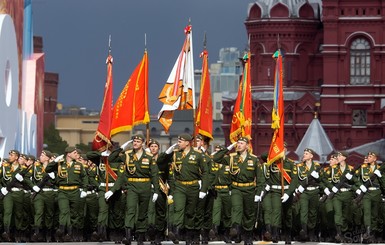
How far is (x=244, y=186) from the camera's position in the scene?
32375 mm

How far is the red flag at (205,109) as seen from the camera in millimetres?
37312

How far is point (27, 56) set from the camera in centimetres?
7044

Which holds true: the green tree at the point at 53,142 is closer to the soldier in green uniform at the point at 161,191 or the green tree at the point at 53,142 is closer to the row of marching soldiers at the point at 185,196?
the row of marching soldiers at the point at 185,196

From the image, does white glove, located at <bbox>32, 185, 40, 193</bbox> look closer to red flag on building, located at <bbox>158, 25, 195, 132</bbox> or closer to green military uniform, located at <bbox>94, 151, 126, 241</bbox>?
green military uniform, located at <bbox>94, 151, 126, 241</bbox>

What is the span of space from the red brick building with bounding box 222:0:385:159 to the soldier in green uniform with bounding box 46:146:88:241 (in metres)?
69.9

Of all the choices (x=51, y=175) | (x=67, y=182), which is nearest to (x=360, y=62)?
(x=51, y=175)

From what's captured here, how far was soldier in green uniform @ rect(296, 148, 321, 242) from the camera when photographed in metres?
35.6

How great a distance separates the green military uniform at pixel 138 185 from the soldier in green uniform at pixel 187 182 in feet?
1.40

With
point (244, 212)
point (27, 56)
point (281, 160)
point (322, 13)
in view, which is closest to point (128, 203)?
point (244, 212)

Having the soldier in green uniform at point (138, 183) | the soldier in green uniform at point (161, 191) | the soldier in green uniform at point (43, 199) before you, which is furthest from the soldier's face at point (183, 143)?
the soldier in green uniform at point (43, 199)

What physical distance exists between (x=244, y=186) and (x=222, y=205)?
2685 millimetres

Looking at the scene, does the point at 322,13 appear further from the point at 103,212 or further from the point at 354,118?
the point at 103,212

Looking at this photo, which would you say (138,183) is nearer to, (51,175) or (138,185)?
(138,185)

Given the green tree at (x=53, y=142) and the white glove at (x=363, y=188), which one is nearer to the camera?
the white glove at (x=363, y=188)
